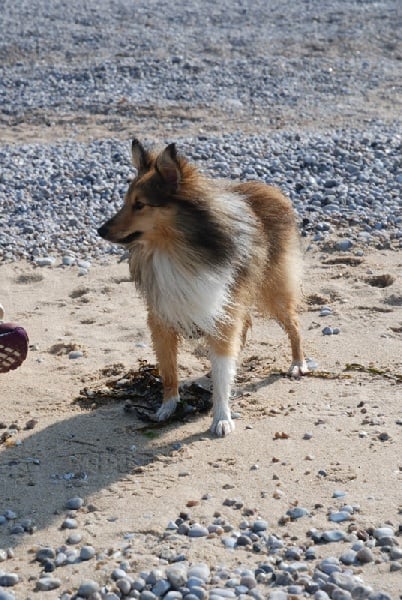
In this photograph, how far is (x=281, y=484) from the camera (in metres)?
5.16

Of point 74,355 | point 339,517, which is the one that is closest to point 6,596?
point 339,517

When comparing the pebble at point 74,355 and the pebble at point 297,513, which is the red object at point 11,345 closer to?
the pebble at point 74,355

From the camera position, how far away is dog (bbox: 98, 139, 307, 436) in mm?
5531

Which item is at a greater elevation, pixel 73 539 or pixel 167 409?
pixel 73 539

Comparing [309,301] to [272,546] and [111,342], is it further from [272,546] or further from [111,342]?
[272,546]

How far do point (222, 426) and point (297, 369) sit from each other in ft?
3.38

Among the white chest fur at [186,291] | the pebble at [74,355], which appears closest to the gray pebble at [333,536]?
the white chest fur at [186,291]

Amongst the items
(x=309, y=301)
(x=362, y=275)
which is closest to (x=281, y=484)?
(x=309, y=301)

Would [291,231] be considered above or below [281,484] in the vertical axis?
above

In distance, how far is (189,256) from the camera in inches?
221

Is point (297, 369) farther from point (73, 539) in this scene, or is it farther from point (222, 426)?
point (73, 539)

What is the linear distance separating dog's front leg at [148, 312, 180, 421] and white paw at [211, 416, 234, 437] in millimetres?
356

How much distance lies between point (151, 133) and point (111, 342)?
6208 mm

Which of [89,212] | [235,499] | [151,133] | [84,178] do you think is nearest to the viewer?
[235,499]
